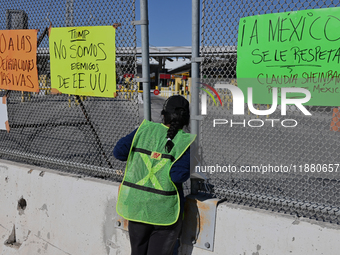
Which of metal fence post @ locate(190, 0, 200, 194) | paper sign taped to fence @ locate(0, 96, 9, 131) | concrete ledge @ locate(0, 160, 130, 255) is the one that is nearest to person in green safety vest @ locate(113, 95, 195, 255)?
metal fence post @ locate(190, 0, 200, 194)

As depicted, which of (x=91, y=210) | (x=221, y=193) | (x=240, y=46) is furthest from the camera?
(x=91, y=210)

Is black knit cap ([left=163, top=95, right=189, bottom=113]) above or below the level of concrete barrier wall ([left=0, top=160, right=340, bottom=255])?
above

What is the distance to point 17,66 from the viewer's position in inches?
152

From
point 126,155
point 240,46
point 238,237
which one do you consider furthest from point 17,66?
point 238,237

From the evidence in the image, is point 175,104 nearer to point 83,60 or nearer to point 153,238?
point 153,238

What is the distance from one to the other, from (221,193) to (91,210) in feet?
4.44

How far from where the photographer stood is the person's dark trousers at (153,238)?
91.2 inches

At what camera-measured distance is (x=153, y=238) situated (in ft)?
7.70

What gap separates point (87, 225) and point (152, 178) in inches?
49.6

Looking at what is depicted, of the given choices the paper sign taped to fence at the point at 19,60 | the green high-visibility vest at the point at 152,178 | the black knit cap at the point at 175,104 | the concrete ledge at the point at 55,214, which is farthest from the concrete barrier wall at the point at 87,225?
the paper sign taped to fence at the point at 19,60

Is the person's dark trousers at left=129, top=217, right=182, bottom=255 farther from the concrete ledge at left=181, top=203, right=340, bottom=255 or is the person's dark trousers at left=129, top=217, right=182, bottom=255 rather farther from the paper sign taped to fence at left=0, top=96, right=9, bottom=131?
the paper sign taped to fence at left=0, top=96, right=9, bottom=131

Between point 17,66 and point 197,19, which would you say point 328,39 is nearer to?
point 197,19

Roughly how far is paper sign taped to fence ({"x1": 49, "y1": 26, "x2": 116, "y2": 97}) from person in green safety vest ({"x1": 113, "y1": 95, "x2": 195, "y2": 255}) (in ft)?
2.72

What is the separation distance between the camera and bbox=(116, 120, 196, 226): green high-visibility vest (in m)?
2.29
